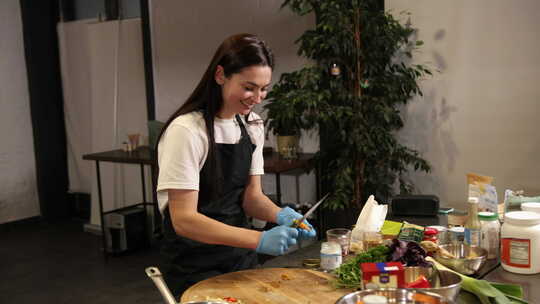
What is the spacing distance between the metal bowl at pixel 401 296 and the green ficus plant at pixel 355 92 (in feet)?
6.73

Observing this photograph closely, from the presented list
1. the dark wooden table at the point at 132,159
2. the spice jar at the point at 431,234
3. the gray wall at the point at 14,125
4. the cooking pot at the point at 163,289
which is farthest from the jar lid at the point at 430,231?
the gray wall at the point at 14,125

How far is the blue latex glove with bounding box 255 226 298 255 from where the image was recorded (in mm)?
1673

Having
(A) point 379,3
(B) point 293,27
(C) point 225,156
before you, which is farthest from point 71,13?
(C) point 225,156

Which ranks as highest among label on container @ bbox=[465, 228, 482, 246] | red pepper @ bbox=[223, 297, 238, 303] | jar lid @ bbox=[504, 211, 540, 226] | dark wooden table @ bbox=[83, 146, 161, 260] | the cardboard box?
jar lid @ bbox=[504, 211, 540, 226]

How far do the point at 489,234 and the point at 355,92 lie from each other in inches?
71.2

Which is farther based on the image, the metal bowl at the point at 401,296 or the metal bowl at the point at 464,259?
the metal bowl at the point at 464,259

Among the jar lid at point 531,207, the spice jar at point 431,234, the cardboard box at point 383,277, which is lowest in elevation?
the spice jar at point 431,234

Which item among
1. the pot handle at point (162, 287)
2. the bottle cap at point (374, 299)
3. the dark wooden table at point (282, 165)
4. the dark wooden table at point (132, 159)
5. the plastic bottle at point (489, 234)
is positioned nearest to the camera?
the bottle cap at point (374, 299)

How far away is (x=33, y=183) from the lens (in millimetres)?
5836

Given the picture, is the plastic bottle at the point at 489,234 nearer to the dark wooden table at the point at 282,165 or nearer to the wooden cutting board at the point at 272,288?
the wooden cutting board at the point at 272,288

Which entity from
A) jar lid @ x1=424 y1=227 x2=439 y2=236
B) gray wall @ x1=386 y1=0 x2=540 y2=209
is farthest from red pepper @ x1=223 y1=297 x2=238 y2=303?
gray wall @ x1=386 y1=0 x2=540 y2=209

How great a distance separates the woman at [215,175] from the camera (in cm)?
172

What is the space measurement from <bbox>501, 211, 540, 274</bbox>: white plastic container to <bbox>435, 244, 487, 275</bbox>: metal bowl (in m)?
0.08

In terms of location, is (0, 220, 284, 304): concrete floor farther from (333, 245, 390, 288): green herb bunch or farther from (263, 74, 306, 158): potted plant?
(333, 245, 390, 288): green herb bunch
